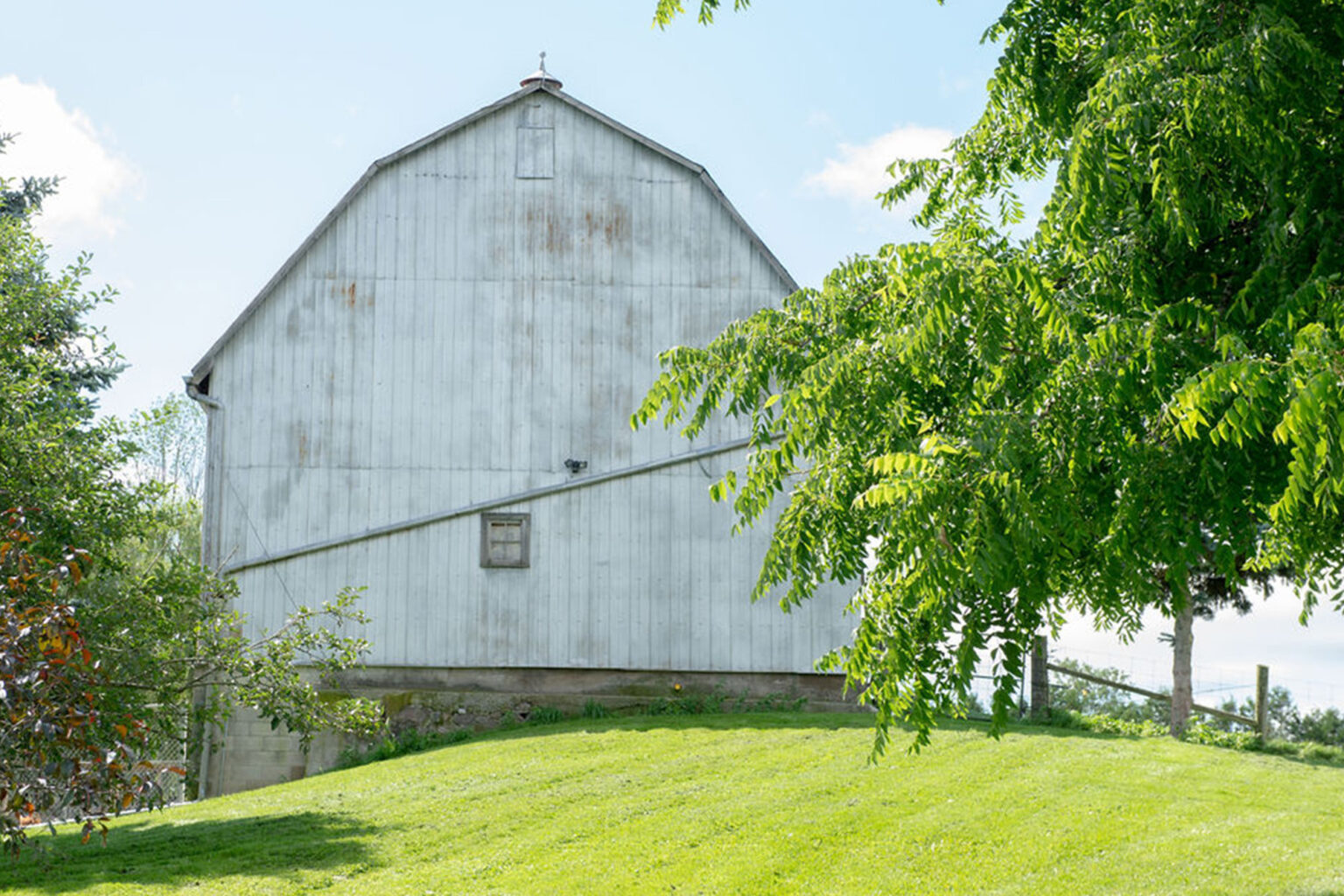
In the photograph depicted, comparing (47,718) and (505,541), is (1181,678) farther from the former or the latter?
(47,718)

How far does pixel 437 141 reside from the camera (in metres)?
19.7

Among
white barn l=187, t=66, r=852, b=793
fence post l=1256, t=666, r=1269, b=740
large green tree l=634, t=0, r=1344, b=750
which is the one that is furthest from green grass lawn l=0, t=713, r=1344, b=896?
large green tree l=634, t=0, r=1344, b=750

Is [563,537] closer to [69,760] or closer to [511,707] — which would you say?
[511,707]

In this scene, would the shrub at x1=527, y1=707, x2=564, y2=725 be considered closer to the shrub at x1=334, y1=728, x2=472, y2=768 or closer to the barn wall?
the barn wall

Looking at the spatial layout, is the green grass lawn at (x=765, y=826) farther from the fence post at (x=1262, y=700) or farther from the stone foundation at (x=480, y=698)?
the fence post at (x=1262, y=700)

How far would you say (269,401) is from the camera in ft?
63.1

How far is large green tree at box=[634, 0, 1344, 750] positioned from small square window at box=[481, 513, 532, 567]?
1160 cm

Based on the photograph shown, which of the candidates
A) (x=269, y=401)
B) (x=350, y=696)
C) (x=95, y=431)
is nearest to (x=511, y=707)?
(x=350, y=696)

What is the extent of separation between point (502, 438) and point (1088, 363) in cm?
1395

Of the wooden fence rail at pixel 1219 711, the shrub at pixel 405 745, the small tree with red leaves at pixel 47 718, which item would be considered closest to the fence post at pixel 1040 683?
the wooden fence rail at pixel 1219 711

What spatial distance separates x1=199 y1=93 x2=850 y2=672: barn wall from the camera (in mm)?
18844

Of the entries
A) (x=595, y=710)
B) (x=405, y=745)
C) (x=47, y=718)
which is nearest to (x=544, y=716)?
(x=595, y=710)

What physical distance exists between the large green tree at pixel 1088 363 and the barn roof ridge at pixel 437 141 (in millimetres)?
12104

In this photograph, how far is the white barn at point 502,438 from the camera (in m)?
18.8
